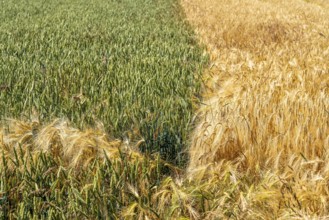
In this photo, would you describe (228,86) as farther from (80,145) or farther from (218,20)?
(218,20)

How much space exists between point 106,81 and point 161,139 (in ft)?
4.07

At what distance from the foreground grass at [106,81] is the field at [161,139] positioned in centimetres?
2

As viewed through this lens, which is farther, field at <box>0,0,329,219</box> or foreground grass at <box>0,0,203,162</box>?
foreground grass at <box>0,0,203,162</box>

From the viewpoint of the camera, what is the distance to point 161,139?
288cm

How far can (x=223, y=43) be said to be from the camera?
7137mm

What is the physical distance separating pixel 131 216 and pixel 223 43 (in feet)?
17.9

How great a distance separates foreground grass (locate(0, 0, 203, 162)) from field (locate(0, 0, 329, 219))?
16 mm

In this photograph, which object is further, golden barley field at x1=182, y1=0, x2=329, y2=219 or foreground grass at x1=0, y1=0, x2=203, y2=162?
foreground grass at x1=0, y1=0, x2=203, y2=162

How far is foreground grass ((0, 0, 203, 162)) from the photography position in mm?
2998

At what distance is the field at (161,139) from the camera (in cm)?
213

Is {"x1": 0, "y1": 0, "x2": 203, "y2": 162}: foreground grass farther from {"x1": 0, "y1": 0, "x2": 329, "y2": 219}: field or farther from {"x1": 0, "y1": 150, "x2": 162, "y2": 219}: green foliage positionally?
{"x1": 0, "y1": 150, "x2": 162, "y2": 219}: green foliage

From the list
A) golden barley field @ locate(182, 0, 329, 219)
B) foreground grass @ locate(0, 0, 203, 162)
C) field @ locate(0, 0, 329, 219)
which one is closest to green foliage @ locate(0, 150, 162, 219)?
field @ locate(0, 0, 329, 219)

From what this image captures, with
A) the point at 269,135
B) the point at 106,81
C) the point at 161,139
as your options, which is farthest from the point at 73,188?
the point at 106,81

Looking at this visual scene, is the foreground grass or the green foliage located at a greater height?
the foreground grass
